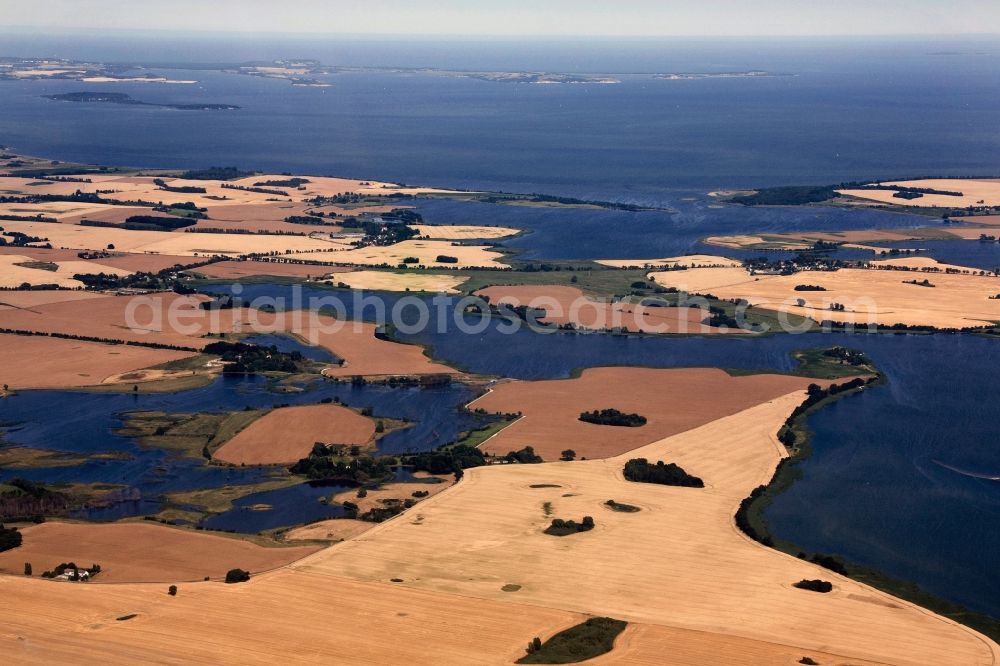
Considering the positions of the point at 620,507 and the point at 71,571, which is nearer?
the point at 71,571

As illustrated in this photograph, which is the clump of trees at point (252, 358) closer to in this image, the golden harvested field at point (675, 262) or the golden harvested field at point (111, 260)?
the golden harvested field at point (111, 260)

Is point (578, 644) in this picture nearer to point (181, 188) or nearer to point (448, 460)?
point (448, 460)

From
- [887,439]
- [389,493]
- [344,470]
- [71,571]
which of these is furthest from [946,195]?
[71,571]

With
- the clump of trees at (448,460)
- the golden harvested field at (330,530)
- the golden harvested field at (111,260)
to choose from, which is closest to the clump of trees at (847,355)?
the clump of trees at (448,460)

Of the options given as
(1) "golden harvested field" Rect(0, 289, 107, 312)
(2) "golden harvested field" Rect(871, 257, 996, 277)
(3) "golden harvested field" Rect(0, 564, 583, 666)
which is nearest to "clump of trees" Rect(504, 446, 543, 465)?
(3) "golden harvested field" Rect(0, 564, 583, 666)

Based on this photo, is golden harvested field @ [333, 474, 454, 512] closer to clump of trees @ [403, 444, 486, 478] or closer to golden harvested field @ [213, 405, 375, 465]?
clump of trees @ [403, 444, 486, 478]

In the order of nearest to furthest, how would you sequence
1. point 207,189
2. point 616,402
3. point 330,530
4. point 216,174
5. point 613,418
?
point 330,530 < point 613,418 < point 616,402 < point 207,189 < point 216,174
